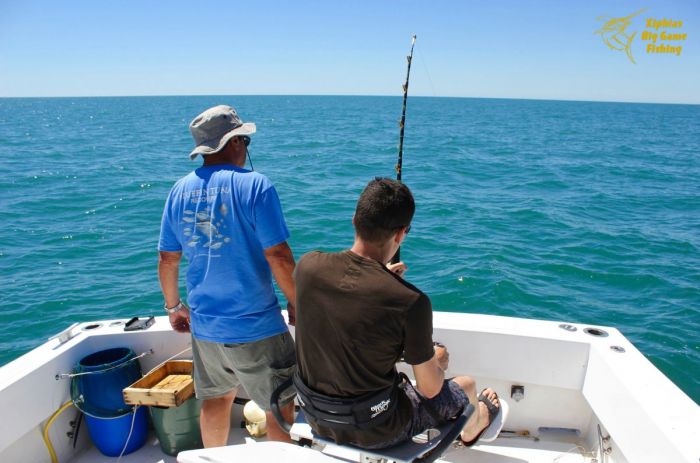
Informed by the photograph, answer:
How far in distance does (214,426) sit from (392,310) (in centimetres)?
137

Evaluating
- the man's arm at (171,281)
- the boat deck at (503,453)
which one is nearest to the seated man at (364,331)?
the man's arm at (171,281)

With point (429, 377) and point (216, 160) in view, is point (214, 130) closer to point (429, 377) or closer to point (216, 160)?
point (216, 160)

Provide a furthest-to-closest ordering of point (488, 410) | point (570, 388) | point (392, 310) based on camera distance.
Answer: point (570, 388) → point (488, 410) → point (392, 310)

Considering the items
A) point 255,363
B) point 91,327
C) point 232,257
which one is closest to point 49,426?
point 91,327

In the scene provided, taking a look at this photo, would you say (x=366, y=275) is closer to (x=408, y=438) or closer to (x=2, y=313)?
(x=408, y=438)

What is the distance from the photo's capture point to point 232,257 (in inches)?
82.4

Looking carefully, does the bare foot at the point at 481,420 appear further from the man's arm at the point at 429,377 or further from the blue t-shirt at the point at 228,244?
the blue t-shirt at the point at 228,244

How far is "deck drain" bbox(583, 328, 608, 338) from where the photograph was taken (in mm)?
2802

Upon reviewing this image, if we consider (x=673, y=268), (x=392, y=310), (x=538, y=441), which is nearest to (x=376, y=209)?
(x=392, y=310)

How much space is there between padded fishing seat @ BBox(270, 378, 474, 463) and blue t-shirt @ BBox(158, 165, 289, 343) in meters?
0.41

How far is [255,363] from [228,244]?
55cm

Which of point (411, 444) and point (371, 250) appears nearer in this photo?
point (371, 250)

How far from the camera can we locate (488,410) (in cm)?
244

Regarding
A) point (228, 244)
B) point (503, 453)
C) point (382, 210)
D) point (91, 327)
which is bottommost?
point (503, 453)
